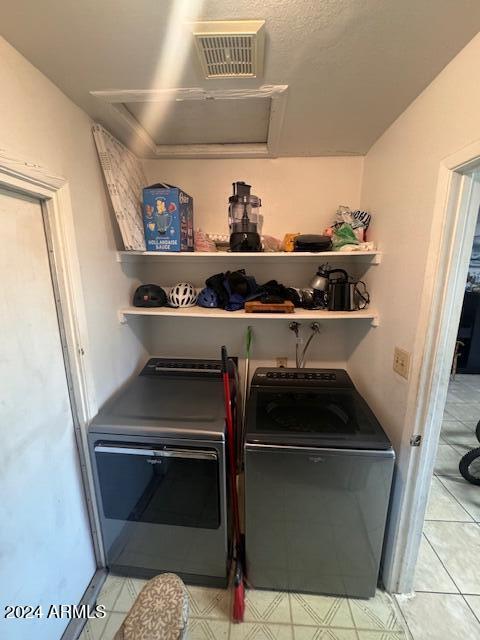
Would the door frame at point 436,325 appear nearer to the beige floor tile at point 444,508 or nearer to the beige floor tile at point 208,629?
the beige floor tile at point 444,508

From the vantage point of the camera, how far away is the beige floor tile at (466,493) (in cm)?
191

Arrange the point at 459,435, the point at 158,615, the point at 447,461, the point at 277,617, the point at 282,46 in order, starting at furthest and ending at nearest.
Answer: the point at 459,435
the point at 447,461
the point at 277,617
the point at 282,46
the point at 158,615

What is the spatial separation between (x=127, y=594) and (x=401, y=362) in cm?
181

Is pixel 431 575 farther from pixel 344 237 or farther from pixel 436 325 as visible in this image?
pixel 344 237

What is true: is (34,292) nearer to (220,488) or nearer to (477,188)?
(220,488)

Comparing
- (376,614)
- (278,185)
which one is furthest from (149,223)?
(376,614)

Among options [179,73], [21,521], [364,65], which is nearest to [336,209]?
[364,65]

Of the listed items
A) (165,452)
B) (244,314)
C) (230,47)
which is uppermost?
(230,47)

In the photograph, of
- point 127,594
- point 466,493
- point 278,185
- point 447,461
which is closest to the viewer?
point 127,594

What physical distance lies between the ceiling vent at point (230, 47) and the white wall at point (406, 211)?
2.18 feet

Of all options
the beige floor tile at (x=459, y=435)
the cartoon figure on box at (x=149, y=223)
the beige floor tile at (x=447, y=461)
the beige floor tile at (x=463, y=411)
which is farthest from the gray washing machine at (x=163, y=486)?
the beige floor tile at (x=463, y=411)

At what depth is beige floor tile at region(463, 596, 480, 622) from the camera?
135cm

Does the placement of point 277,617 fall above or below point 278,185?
below

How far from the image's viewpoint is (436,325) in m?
1.12
